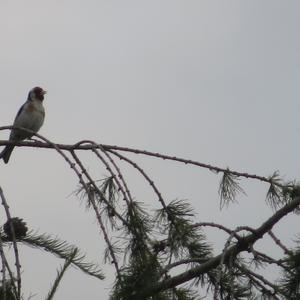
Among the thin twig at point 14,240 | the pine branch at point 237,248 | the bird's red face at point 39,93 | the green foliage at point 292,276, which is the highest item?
the bird's red face at point 39,93

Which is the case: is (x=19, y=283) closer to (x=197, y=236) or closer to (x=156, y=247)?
(x=156, y=247)

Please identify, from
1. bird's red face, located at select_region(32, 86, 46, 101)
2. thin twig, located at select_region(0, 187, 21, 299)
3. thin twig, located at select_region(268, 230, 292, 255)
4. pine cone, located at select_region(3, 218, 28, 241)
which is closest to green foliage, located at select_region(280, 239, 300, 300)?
thin twig, located at select_region(268, 230, 292, 255)

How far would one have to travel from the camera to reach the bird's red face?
7648 millimetres

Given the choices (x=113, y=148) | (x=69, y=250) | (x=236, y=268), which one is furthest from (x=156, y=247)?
(x=113, y=148)

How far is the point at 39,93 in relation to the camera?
7.73 m

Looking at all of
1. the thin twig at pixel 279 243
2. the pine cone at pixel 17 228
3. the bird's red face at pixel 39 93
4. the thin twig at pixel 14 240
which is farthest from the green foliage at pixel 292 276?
the bird's red face at pixel 39 93

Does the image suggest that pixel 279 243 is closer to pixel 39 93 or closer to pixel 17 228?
pixel 17 228

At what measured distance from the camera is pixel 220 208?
3.07 meters

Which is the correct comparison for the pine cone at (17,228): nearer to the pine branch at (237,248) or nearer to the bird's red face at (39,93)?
the pine branch at (237,248)

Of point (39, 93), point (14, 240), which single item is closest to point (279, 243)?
point (14, 240)

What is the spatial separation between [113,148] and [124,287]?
85cm

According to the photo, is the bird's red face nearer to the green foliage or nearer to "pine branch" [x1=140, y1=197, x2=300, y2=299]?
"pine branch" [x1=140, y1=197, x2=300, y2=299]

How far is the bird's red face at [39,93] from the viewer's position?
765 centimetres

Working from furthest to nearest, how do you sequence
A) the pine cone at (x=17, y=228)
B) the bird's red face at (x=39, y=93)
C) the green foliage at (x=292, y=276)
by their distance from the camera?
the bird's red face at (x=39, y=93) → the pine cone at (x=17, y=228) → the green foliage at (x=292, y=276)
